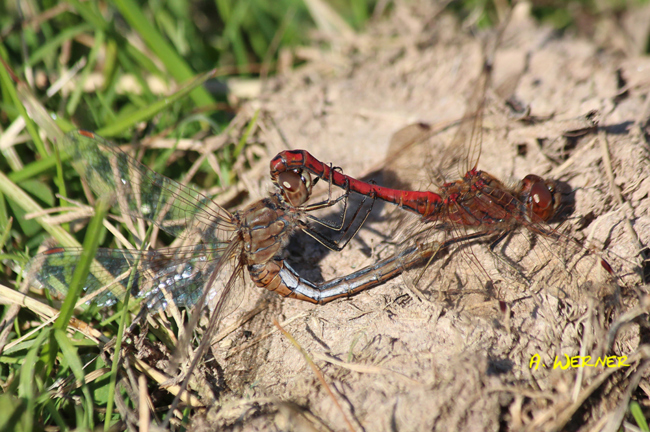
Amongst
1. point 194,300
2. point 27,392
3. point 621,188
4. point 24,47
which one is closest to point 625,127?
point 621,188

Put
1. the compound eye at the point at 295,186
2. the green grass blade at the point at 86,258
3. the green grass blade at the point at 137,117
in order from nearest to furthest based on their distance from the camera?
the green grass blade at the point at 86,258, the compound eye at the point at 295,186, the green grass blade at the point at 137,117

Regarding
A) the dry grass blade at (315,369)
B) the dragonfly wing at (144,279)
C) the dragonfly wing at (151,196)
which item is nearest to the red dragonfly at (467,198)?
the dragonfly wing at (151,196)

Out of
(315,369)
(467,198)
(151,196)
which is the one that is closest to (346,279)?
(315,369)

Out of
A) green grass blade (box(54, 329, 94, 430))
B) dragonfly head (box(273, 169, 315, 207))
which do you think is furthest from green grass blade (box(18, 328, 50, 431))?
dragonfly head (box(273, 169, 315, 207))

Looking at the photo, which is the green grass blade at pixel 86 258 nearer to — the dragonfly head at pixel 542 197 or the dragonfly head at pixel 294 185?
the dragonfly head at pixel 294 185

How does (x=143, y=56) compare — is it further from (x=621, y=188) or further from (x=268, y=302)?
(x=621, y=188)

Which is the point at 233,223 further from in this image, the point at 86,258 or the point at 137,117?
the point at 137,117

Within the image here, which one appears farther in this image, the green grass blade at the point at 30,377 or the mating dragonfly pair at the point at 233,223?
the mating dragonfly pair at the point at 233,223

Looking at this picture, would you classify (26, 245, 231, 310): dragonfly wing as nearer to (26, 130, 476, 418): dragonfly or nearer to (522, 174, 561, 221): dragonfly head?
(26, 130, 476, 418): dragonfly
